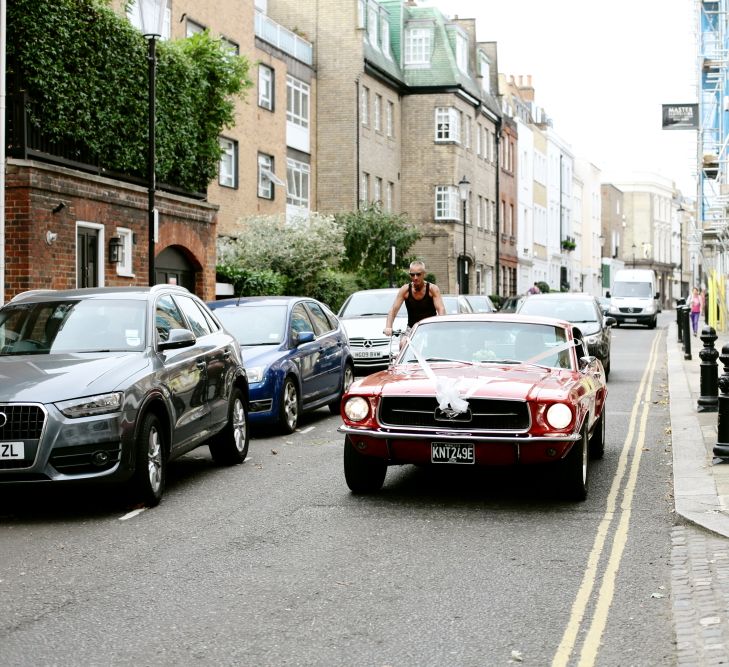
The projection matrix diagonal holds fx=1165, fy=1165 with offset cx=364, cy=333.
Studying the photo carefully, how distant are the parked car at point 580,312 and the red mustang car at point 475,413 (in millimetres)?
11604

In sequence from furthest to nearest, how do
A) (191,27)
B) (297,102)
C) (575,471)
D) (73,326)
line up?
(297,102)
(191,27)
(73,326)
(575,471)

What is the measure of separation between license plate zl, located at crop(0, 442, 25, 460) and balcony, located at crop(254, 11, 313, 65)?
3195 cm

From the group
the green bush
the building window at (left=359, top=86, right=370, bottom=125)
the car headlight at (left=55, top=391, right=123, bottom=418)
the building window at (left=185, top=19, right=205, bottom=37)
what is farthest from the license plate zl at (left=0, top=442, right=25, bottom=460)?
the building window at (left=359, top=86, right=370, bottom=125)

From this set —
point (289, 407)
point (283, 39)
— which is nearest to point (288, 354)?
point (289, 407)

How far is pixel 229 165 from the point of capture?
3503 cm

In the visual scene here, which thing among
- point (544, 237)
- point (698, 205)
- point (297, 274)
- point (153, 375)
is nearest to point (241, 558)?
point (153, 375)

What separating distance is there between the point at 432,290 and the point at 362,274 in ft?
80.1

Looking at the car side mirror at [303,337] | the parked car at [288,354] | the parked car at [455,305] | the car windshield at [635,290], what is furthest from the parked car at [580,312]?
the car windshield at [635,290]

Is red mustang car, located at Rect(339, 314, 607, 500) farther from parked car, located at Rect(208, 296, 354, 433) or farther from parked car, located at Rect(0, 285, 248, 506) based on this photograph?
parked car, located at Rect(208, 296, 354, 433)

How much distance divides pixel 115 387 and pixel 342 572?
247 centimetres

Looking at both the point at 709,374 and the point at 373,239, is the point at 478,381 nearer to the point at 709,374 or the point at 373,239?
the point at 709,374

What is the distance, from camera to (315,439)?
13227mm

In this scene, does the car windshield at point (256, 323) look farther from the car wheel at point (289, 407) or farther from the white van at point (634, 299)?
the white van at point (634, 299)

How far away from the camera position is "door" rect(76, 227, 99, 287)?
66.0ft
